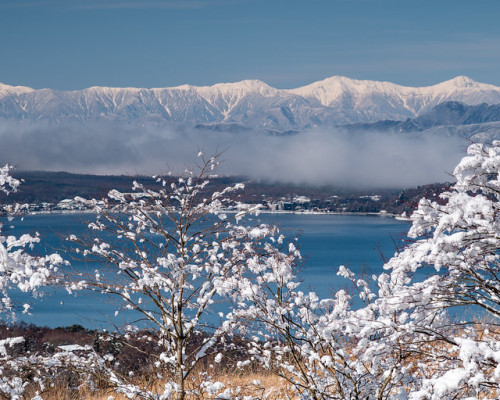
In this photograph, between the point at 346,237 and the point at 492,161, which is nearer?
the point at 492,161

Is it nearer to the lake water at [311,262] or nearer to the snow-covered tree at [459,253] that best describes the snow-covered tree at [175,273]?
the lake water at [311,262]

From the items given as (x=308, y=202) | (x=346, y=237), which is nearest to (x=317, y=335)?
(x=346, y=237)

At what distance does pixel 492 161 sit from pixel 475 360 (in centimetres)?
131

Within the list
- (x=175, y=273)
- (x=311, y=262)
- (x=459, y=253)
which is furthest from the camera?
(x=311, y=262)

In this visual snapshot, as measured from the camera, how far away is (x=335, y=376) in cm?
521

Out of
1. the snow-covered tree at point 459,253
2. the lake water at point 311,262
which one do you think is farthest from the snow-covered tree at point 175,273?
the snow-covered tree at point 459,253

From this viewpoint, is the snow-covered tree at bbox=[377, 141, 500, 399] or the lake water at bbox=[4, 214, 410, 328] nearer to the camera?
the snow-covered tree at bbox=[377, 141, 500, 399]

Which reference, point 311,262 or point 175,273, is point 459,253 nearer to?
point 175,273

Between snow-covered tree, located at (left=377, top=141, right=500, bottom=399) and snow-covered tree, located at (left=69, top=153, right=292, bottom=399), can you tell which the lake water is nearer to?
snow-covered tree, located at (left=69, top=153, right=292, bottom=399)

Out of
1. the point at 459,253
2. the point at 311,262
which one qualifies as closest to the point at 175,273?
the point at 459,253

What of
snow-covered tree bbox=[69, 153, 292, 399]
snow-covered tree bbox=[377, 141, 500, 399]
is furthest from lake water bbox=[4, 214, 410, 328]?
snow-covered tree bbox=[377, 141, 500, 399]

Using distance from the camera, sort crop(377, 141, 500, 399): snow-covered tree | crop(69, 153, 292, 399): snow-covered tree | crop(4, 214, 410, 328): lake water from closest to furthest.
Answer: crop(377, 141, 500, 399): snow-covered tree, crop(69, 153, 292, 399): snow-covered tree, crop(4, 214, 410, 328): lake water

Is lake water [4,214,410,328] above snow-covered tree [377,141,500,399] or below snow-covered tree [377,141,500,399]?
below

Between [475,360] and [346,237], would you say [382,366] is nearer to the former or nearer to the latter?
[475,360]
